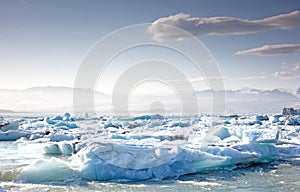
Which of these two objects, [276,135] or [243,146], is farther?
[276,135]

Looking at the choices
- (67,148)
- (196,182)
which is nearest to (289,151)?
(196,182)

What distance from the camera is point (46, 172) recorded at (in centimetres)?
938

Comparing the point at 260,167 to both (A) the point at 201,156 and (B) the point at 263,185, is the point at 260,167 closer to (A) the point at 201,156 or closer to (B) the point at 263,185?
(A) the point at 201,156

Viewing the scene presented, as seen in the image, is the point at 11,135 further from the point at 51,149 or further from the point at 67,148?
the point at 67,148

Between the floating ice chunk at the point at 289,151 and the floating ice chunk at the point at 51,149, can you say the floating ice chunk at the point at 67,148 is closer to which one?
the floating ice chunk at the point at 51,149

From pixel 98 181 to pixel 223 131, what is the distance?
10.8m

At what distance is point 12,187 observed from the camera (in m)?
8.37

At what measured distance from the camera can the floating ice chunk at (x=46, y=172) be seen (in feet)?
30.2

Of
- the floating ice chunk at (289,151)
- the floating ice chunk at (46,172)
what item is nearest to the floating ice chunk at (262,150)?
the floating ice chunk at (289,151)

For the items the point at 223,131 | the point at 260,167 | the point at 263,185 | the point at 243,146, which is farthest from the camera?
the point at 223,131

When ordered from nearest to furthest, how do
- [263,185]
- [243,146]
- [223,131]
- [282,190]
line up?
[282,190] < [263,185] < [243,146] < [223,131]

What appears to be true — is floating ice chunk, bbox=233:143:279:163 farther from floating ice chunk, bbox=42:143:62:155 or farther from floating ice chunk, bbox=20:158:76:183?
floating ice chunk, bbox=42:143:62:155

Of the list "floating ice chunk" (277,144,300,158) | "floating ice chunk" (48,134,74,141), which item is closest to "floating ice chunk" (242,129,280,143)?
"floating ice chunk" (277,144,300,158)

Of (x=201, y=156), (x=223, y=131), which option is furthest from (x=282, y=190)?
(x=223, y=131)
